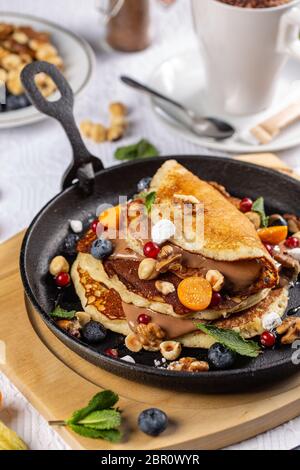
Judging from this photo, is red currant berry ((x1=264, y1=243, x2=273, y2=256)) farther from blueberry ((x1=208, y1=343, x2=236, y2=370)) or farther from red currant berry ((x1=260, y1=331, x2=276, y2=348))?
blueberry ((x1=208, y1=343, x2=236, y2=370))

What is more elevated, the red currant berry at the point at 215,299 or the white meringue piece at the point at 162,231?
the white meringue piece at the point at 162,231

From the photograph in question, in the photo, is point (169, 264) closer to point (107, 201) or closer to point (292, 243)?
point (292, 243)

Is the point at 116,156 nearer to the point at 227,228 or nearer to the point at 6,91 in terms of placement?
the point at 6,91

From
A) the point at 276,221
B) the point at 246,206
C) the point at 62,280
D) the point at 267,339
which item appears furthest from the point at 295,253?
the point at 62,280

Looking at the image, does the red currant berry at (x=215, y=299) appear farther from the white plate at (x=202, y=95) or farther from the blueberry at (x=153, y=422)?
the white plate at (x=202, y=95)

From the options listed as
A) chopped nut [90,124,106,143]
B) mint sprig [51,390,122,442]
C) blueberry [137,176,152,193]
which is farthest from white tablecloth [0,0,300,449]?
blueberry [137,176,152,193]

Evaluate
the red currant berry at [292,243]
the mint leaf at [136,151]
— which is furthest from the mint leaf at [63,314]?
the mint leaf at [136,151]
